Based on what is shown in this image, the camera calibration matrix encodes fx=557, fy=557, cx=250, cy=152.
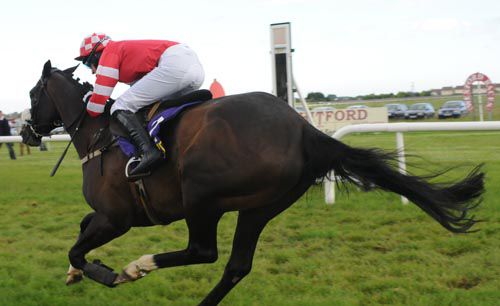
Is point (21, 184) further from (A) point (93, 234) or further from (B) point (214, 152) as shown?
(B) point (214, 152)

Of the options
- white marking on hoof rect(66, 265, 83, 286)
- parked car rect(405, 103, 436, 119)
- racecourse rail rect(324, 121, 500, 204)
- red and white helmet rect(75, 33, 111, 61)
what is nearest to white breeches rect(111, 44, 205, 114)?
red and white helmet rect(75, 33, 111, 61)

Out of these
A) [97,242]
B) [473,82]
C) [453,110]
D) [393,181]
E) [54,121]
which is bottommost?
[97,242]

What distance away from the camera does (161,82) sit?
363cm

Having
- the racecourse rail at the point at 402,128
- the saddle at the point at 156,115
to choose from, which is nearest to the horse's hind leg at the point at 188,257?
the saddle at the point at 156,115

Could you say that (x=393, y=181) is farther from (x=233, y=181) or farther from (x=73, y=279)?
(x=73, y=279)

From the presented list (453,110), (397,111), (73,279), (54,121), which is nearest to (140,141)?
(54,121)

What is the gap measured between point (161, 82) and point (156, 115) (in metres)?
0.24

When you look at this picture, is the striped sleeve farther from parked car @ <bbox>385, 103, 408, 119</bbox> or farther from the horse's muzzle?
parked car @ <bbox>385, 103, 408, 119</bbox>

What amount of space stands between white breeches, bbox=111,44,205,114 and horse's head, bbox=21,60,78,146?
2.72ft

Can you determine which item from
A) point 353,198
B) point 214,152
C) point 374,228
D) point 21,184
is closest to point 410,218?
point 374,228

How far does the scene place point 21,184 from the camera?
992 cm

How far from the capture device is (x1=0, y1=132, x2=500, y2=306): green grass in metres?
3.86

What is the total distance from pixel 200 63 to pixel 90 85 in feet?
3.12

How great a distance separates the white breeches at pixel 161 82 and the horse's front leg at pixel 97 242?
749 millimetres
